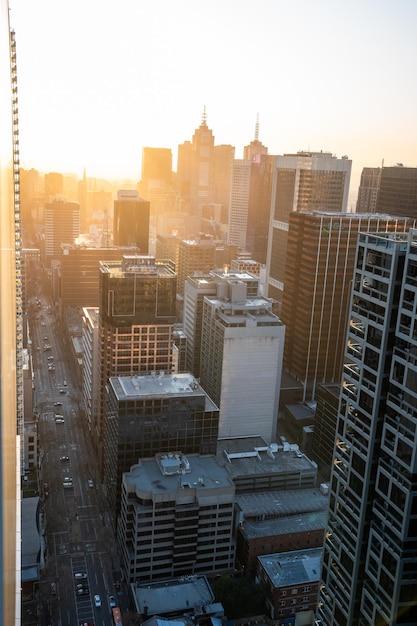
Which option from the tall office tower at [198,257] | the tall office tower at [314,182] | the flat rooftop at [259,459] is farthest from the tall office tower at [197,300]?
the tall office tower at [198,257]

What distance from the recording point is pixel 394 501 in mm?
23953

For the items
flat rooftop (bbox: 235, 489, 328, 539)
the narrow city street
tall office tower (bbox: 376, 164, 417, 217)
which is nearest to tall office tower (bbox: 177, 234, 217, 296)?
tall office tower (bbox: 376, 164, 417, 217)

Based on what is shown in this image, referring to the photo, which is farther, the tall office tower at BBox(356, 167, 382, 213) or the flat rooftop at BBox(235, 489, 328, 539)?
the tall office tower at BBox(356, 167, 382, 213)

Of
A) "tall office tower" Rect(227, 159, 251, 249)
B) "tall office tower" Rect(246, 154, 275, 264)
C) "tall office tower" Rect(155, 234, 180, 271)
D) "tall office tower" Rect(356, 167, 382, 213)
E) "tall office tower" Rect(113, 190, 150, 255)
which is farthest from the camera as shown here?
"tall office tower" Rect(227, 159, 251, 249)

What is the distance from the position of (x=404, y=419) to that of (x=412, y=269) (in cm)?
581

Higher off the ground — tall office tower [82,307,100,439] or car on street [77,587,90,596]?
tall office tower [82,307,100,439]

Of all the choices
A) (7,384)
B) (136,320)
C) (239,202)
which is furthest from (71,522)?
(239,202)

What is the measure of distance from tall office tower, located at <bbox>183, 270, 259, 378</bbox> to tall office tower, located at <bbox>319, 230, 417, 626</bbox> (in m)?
47.6

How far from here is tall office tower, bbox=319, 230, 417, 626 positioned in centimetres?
2314

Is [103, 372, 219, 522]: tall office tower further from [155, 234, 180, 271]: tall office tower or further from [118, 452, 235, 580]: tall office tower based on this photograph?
[155, 234, 180, 271]: tall office tower

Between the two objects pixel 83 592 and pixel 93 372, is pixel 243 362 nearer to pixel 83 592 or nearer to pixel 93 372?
pixel 93 372

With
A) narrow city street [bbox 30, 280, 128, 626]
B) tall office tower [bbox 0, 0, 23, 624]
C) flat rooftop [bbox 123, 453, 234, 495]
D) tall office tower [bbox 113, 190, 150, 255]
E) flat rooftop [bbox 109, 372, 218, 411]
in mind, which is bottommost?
narrow city street [bbox 30, 280, 128, 626]

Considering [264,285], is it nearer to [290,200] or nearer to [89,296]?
[290,200]

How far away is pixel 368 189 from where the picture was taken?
436ft
